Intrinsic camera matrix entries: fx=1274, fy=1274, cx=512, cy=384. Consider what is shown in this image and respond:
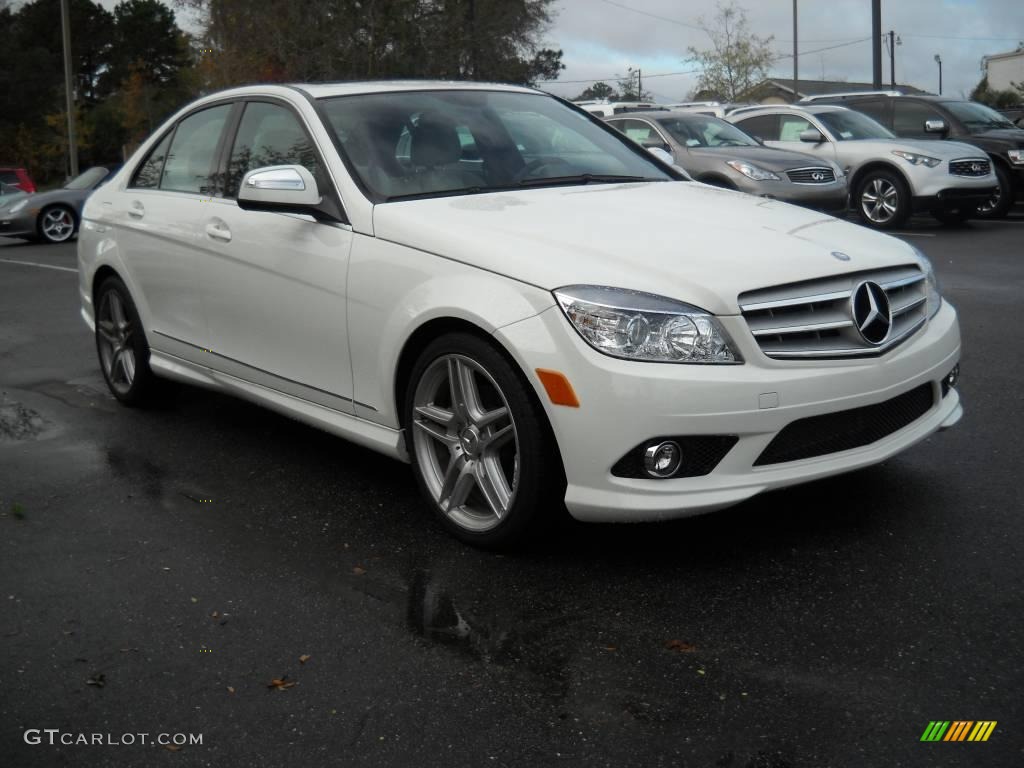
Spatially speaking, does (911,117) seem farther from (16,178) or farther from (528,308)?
(16,178)

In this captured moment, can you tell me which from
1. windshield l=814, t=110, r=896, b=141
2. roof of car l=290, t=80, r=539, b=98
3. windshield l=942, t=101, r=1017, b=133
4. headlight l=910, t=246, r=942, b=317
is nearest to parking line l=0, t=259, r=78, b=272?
windshield l=814, t=110, r=896, b=141

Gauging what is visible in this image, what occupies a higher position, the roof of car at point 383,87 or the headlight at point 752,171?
the roof of car at point 383,87

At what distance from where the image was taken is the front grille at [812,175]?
15148 mm

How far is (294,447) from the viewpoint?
5.88 meters

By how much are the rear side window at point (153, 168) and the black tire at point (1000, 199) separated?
12835 millimetres

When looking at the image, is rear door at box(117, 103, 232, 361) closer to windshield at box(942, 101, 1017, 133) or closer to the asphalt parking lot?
the asphalt parking lot

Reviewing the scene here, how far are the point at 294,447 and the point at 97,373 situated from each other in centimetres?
249

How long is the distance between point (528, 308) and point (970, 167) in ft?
44.5

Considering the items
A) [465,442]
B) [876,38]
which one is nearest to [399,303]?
[465,442]

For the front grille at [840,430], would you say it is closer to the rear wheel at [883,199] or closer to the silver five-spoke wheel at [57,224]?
Result: the rear wheel at [883,199]

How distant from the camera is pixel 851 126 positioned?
17.0m

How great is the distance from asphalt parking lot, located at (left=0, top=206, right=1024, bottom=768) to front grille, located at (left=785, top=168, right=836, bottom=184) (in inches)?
385

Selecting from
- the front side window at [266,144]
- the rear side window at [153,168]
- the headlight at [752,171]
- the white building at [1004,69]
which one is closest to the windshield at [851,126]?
the headlight at [752,171]

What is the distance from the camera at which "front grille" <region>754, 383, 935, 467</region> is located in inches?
154
